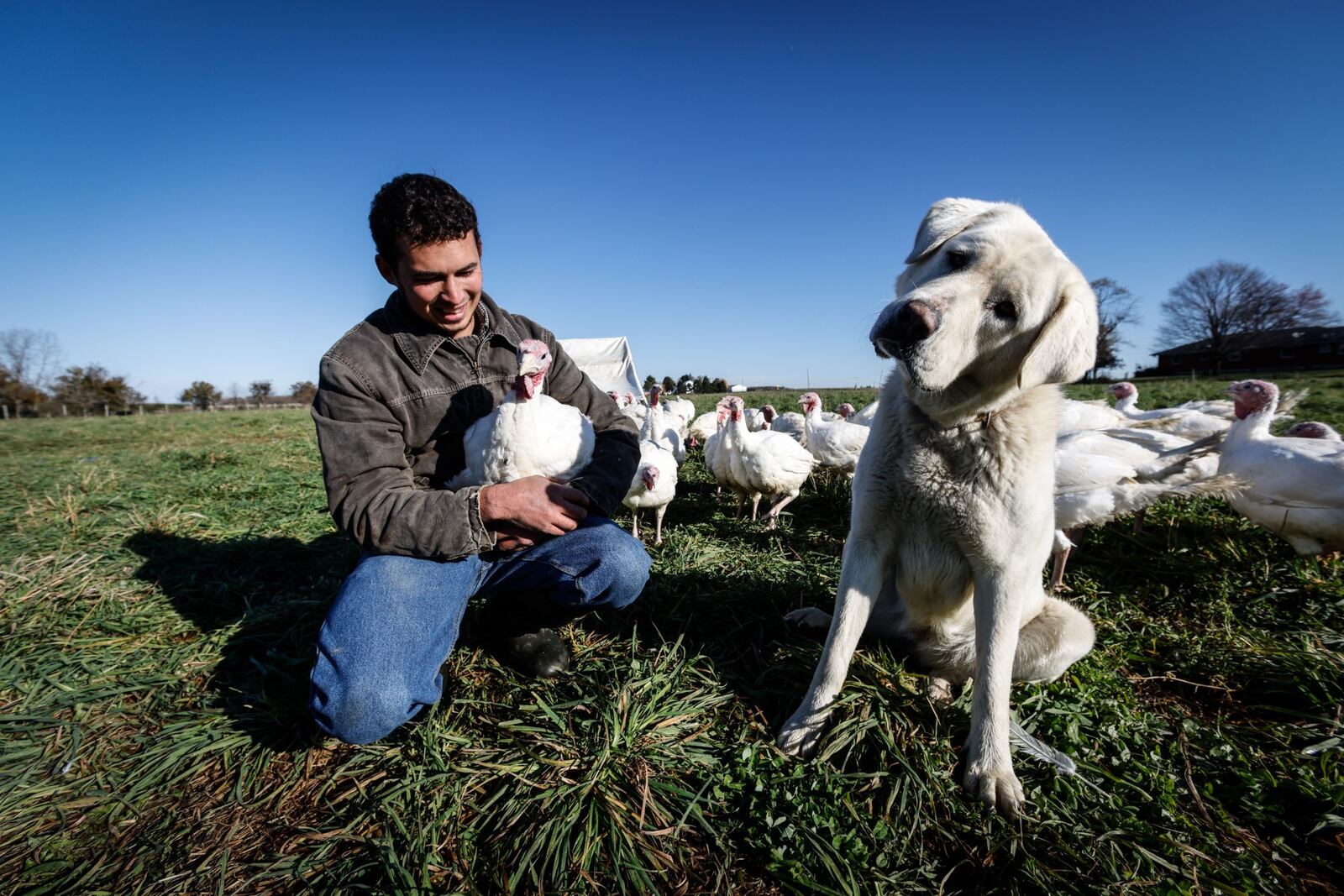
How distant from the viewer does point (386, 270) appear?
2.64m

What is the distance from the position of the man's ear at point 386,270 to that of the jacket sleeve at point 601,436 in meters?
0.92

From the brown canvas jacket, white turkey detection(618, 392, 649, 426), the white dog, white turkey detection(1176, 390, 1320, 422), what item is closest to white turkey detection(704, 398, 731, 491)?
white turkey detection(618, 392, 649, 426)

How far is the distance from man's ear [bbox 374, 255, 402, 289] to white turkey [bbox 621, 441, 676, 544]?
10.3 ft

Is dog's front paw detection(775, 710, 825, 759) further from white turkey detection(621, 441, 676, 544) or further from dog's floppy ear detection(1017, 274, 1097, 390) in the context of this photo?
white turkey detection(621, 441, 676, 544)

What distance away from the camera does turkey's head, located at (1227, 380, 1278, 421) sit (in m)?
4.73

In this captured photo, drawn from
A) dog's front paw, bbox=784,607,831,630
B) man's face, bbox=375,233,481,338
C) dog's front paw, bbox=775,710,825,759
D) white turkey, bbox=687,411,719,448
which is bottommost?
dog's front paw, bbox=775,710,825,759

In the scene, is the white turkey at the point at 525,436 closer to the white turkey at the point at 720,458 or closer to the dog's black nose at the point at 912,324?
the dog's black nose at the point at 912,324

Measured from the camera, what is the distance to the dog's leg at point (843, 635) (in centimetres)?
218

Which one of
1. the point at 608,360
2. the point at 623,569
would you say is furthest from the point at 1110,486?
the point at 608,360

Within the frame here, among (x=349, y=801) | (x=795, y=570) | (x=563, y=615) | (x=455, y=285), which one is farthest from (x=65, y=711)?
(x=795, y=570)

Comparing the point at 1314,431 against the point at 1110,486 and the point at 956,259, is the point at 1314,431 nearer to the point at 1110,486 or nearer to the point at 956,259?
the point at 1110,486

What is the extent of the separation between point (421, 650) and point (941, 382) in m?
2.45

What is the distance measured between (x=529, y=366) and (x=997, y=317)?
236 cm

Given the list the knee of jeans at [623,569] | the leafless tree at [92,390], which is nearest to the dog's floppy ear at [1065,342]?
the knee of jeans at [623,569]
